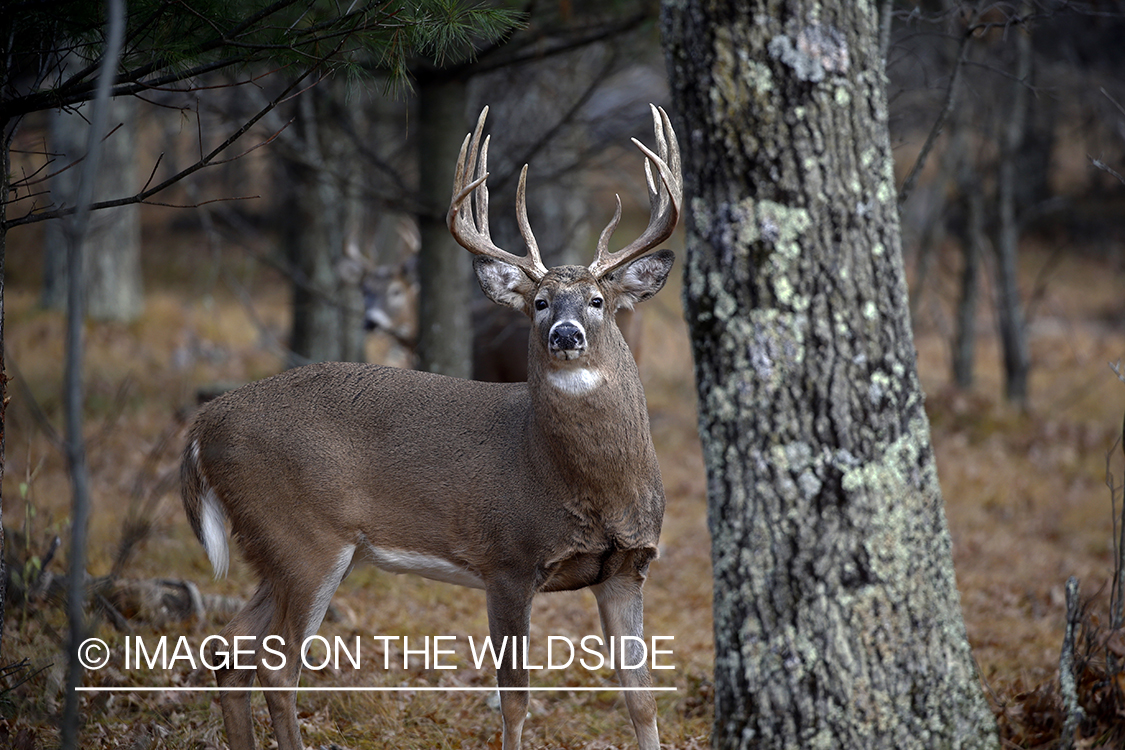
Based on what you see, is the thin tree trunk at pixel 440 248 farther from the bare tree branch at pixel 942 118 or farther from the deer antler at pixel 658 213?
the bare tree branch at pixel 942 118

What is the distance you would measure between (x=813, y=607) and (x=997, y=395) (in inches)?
425

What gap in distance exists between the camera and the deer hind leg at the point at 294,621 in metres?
3.82

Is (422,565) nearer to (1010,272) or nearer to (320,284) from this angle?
(320,284)

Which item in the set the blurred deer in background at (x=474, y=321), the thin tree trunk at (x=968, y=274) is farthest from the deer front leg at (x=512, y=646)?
the thin tree trunk at (x=968, y=274)

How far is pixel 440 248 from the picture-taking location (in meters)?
6.48

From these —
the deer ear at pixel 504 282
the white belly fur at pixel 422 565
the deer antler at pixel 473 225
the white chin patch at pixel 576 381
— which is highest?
the deer antler at pixel 473 225

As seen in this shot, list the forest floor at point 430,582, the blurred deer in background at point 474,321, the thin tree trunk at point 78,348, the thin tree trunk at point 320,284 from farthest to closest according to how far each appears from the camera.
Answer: the thin tree trunk at point 320,284
the blurred deer in background at point 474,321
the forest floor at point 430,582
the thin tree trunk at point 78,348

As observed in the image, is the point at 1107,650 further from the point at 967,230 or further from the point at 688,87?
the point at 967,230

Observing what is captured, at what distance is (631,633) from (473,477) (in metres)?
0.89

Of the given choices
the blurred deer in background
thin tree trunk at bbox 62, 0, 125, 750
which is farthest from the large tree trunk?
the blurred deer in background

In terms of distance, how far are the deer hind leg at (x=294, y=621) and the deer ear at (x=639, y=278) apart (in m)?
1.54

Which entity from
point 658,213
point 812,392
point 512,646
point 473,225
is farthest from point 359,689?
point 812,392

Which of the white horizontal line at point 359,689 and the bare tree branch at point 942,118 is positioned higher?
the bare tree branch at point 942,118

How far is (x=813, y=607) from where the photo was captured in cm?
293
